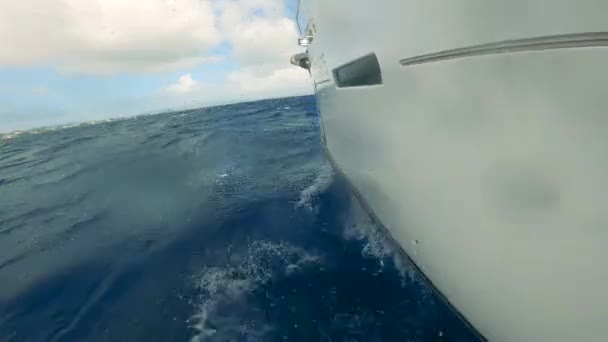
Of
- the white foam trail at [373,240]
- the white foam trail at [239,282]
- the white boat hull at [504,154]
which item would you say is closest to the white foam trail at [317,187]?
the white foam trail at [373,240]

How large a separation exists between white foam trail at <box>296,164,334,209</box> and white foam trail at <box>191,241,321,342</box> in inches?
62.0

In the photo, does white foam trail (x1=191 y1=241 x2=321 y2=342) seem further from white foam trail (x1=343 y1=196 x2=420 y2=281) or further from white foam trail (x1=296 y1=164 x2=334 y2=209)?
white foam trail (x1=296 y1=164 x2=334 y2=209)

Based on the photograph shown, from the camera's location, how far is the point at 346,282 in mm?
3572

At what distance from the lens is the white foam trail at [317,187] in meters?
6.06

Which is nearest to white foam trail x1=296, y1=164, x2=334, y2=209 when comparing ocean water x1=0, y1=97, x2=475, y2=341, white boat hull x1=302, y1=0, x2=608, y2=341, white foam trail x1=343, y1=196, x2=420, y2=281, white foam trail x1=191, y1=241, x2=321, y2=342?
ocean water x1=0, y1=97, x2=475, y2=341

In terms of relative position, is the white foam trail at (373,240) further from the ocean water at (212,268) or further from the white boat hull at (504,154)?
the white boat hull at (504,154)

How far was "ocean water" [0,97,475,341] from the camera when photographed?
312cm

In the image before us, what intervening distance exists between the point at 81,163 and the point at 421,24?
14.1 m

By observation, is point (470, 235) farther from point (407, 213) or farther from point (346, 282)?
point (346, 282)

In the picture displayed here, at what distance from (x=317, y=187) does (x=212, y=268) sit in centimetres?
322

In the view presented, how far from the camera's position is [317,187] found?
22.5 ft

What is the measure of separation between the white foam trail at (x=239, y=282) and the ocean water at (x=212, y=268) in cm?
1

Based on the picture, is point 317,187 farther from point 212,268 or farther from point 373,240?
point 212,268

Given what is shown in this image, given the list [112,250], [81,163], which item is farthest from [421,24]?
[81,163]
